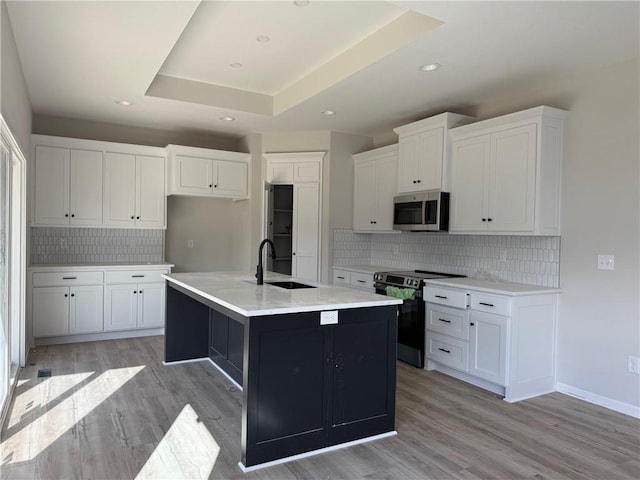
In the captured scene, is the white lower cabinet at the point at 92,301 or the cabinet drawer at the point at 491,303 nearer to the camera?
the cabinet drawer at the point at 491,303

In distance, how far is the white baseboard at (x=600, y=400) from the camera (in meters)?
3.35

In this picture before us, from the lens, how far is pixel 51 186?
201 inches

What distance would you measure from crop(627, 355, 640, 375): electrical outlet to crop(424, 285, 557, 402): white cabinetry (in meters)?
0.57

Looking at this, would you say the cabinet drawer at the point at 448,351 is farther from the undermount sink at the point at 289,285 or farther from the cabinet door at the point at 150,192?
the cabinet door at the point at 150,192

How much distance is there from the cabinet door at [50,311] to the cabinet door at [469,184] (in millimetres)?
4196

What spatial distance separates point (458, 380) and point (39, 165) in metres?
4.89

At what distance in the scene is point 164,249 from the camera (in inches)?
237

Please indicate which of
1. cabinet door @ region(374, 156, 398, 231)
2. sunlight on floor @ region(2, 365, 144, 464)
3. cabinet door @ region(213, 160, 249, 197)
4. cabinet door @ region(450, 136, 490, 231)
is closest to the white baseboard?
cabinet door @ region(450, 136, 490, 231)

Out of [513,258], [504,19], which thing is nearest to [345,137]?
[513,258]

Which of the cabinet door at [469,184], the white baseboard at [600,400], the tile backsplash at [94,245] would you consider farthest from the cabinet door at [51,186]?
the white baseboard at [600,400]

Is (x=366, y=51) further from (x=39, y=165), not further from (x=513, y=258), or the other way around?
(x=39, y=165)

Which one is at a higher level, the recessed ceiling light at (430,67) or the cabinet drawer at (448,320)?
the recessed ceiling light at (430,67)

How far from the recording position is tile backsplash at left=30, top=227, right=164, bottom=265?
537 cm

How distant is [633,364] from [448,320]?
1391mm
